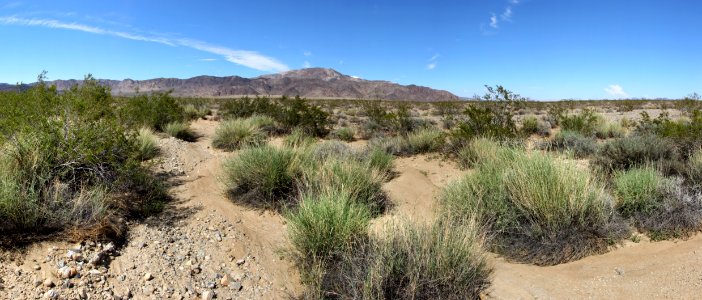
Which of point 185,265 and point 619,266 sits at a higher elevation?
point 619,266

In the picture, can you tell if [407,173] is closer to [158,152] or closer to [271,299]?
[271,299]

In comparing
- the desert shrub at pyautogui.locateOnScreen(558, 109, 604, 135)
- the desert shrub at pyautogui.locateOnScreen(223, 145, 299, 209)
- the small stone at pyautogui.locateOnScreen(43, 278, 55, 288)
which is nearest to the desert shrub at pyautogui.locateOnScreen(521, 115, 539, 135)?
the desert shrub at pyautogui.locateOnScreen(558, 109, 604, 135)

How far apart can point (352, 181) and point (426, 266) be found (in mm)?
2449

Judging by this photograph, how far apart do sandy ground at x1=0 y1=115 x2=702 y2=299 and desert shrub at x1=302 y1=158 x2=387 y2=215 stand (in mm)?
743

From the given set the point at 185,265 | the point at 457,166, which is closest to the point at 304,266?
the point at 185,265

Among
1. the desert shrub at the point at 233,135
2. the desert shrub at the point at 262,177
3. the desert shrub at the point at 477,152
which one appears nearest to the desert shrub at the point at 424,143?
the desert shrub at the point at 477,152

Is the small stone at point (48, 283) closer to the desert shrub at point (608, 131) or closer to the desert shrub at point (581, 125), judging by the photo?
the desert shrub at point (581, 125)

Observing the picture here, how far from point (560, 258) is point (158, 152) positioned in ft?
25.9

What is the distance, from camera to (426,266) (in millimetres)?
3436

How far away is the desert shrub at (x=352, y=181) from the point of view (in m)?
5.69

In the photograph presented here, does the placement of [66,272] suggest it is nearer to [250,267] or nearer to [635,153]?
[250,267]

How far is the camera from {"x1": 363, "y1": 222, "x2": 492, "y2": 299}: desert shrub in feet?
11.0

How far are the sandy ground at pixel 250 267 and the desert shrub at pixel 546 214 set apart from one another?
6.6 inches

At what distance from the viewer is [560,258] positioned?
13.9ft
